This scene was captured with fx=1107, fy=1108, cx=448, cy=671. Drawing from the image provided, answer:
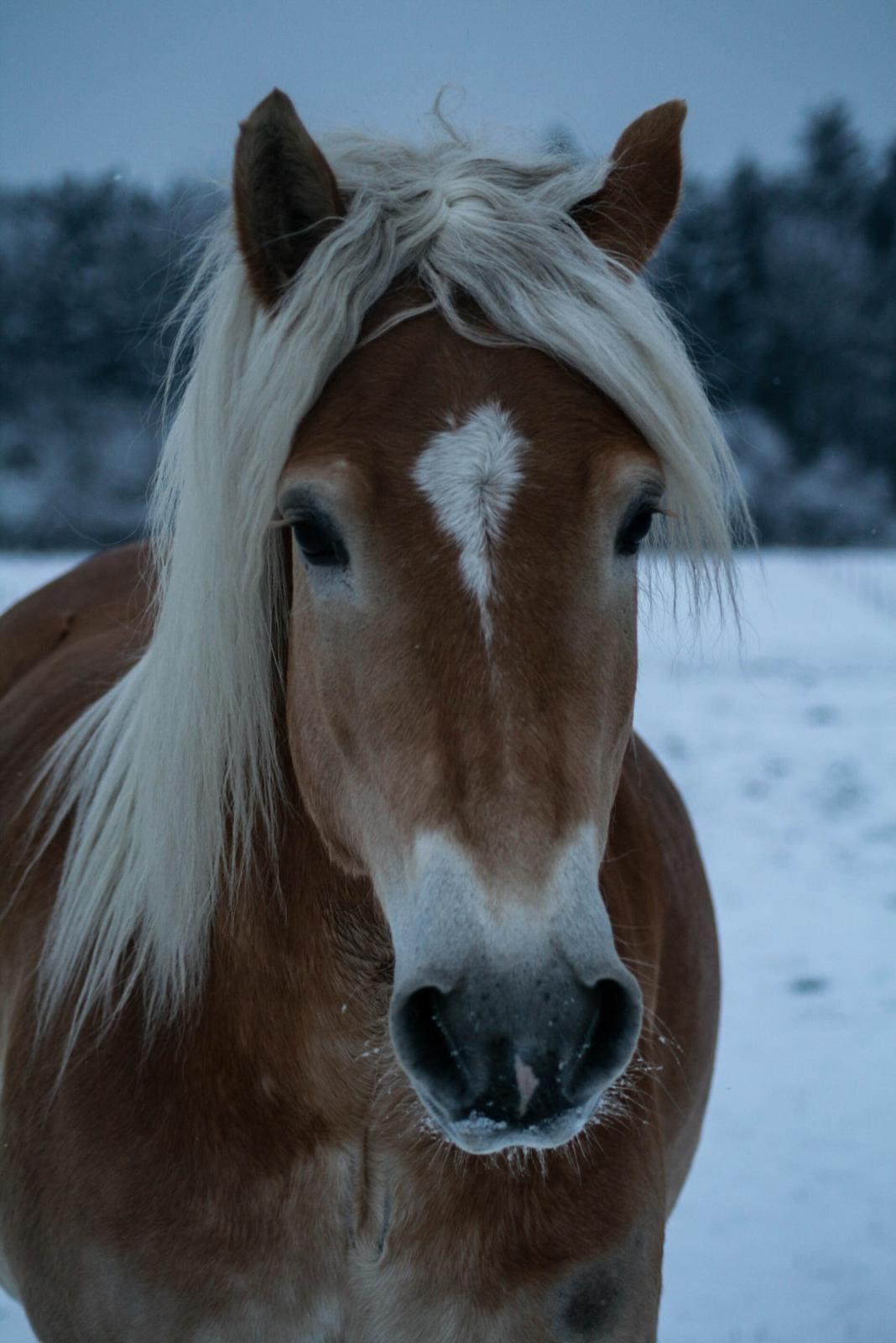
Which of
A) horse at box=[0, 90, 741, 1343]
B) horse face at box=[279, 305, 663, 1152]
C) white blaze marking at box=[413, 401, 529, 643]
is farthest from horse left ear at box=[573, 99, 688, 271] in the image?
white blaze marking at box=[413, 401, 529, 643]

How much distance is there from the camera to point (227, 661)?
1.68 m

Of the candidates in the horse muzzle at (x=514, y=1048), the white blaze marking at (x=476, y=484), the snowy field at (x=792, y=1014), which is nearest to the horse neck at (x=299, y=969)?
the horse muzzle at (x=514, y=1048)

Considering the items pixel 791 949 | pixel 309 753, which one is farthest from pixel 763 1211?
pixel 309 753

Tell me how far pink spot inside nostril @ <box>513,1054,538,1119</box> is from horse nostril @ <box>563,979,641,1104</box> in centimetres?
7

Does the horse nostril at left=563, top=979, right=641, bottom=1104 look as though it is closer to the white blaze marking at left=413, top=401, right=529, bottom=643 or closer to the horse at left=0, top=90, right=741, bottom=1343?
the horse at left=0, top=90, right=741, bottom=1343

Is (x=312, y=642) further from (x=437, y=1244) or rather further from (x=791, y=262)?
(x=791, y=262)

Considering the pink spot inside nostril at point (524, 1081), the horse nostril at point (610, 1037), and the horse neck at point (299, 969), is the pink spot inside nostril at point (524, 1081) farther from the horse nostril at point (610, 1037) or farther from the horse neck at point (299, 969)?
the horse neck at point (299, 969)

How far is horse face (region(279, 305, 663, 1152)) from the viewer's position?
1197 mm

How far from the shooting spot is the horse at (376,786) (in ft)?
4.28

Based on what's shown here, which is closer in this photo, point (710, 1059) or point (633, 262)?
point (633, 262)

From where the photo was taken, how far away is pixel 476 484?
137 centimetres

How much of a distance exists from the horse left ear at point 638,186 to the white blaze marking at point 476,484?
51 cm

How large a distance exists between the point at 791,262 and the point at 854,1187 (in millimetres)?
24330

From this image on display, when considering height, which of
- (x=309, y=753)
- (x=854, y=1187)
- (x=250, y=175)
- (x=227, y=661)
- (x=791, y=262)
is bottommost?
(x=854, y=1187)
